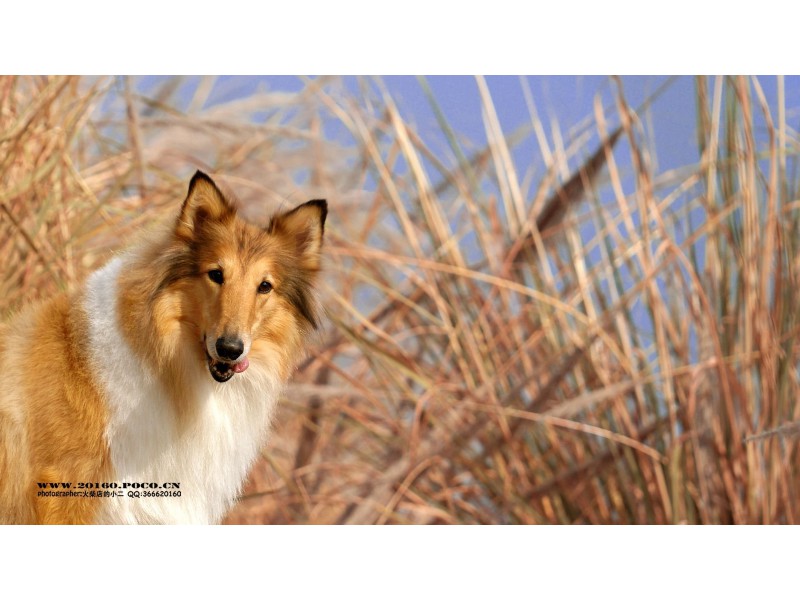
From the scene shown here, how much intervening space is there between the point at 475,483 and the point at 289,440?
0.90 m

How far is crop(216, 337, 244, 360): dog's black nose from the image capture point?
371cm

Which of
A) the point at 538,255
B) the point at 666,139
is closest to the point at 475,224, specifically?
the point at 538,255

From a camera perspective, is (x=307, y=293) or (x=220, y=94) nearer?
(x=307, y=293)

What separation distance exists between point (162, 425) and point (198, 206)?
896mm

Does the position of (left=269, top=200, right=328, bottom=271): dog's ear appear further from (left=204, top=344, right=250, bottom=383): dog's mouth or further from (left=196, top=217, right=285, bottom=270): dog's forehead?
(left=204, top=344, right=250, bottom=383): dog's mouth

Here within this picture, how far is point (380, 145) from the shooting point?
458 centimetres

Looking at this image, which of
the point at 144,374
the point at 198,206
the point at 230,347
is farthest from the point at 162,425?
the point at 198,206

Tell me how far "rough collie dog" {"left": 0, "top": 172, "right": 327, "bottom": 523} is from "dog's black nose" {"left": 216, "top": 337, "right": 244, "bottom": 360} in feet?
0.13

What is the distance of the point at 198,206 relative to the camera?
153 inches

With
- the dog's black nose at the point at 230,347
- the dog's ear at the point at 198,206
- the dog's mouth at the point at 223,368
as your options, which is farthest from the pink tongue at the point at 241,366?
the dog's ear at the point at 198,206

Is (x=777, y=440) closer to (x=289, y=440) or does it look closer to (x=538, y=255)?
(x=538, y=255)

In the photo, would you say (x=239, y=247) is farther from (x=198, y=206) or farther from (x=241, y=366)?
(x=241, y=366)

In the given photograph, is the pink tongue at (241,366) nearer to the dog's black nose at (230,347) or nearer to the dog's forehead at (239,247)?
the dog's black nose at (230,347)

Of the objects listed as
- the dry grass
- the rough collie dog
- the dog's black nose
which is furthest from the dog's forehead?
the dry grass
